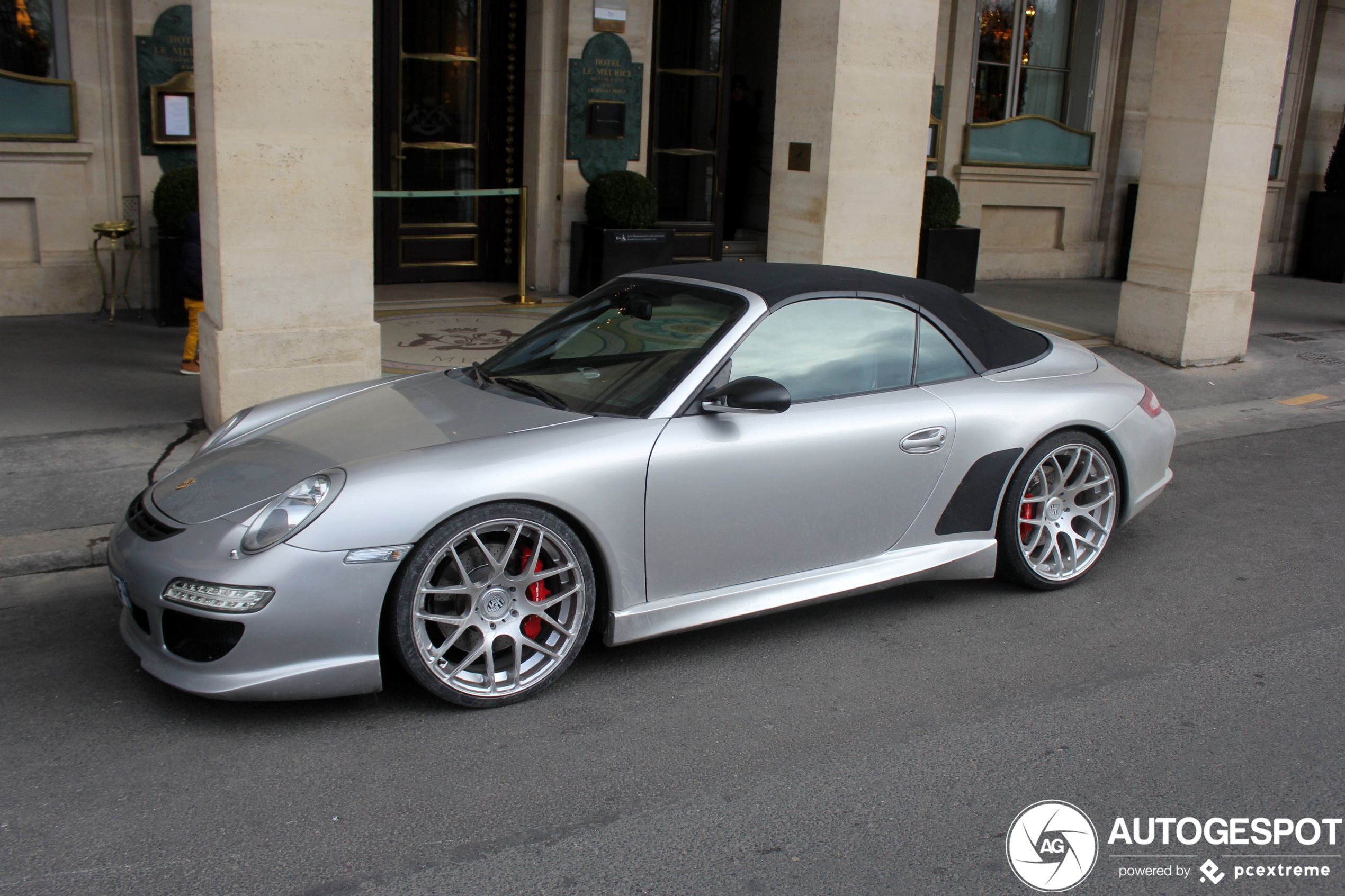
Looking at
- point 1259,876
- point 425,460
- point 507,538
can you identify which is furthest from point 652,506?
point 1259,876

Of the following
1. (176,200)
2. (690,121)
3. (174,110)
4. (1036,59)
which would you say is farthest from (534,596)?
(1036,59)

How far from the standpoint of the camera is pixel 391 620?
12.2ft

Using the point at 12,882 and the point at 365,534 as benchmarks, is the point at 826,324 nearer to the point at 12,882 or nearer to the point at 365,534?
the point at 365,534

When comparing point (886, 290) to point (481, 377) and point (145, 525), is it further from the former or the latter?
point (145, 525)

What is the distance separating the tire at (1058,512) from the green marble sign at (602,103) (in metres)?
8.03

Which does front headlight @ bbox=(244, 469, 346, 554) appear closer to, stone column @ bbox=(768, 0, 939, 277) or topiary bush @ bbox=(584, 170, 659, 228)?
stone column @ bbox=(768, 0, 939, 277)

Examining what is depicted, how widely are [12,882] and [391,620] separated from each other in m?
1.21

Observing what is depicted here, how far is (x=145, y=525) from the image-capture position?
3.90 metres

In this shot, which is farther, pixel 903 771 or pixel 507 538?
pixel 507 538

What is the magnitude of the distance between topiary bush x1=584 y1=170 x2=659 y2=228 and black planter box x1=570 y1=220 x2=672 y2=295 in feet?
0.28

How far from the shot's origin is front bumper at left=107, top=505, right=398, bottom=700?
353cm

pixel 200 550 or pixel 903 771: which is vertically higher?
pixel 200 550

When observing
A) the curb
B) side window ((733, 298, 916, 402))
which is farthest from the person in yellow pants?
side window ((733, 298, 916, 402))

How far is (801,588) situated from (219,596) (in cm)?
203
